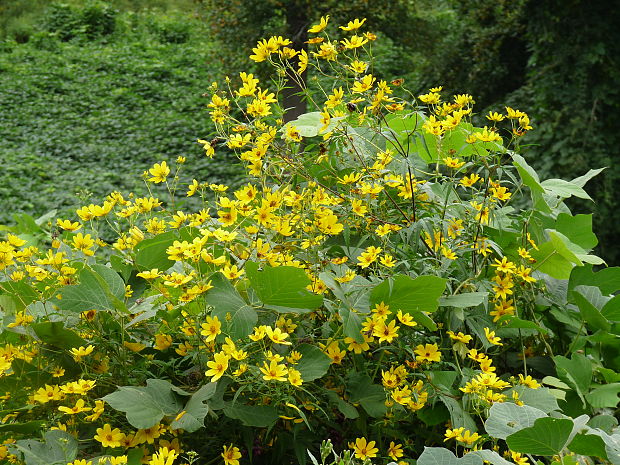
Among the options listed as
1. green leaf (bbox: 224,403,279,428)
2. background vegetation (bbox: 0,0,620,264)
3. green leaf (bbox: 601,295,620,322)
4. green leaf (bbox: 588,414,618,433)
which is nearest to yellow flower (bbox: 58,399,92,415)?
green leaf (bbox: 224,403,279,428)

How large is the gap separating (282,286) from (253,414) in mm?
218

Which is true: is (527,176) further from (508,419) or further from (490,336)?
(508,419)

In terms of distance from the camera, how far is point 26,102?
10.6 m

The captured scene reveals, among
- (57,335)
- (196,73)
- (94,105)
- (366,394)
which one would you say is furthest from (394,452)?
(196,73)

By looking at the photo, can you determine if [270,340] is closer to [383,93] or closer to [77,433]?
[77,433]

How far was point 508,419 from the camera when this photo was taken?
0.97m

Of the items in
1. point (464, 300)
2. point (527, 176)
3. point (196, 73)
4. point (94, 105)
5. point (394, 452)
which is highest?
point (527, 176)

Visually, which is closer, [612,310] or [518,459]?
[518,459]

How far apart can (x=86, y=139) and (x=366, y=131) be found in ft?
27.7

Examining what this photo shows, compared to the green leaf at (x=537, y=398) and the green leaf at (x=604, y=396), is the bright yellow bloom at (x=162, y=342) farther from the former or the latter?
the green leaf at (x=604, y=396)

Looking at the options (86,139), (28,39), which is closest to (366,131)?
(86,139)

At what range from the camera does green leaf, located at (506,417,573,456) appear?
897 millimetres

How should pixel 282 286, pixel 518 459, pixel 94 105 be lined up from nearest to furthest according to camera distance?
1. pixel 518 459
2. pixel 282 286
3. pixel 94 105

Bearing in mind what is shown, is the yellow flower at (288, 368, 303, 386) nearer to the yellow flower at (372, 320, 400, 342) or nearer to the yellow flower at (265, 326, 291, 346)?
the yellow flower at (265, 326, 291, 346)
